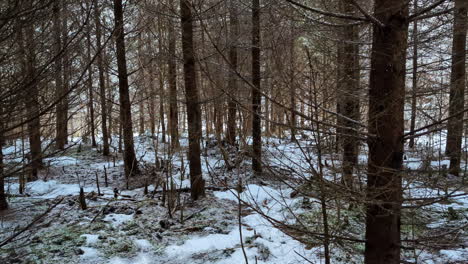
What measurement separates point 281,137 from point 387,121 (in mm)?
2994

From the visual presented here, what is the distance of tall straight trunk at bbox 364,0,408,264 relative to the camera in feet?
6.57

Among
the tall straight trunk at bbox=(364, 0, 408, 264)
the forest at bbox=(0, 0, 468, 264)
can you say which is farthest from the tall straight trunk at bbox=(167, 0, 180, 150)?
the tall straight trunk at bbox=(364, 0, 408, 264)

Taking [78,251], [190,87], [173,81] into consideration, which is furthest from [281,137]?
[173,81]

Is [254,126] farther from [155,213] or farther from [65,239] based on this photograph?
[65,239]

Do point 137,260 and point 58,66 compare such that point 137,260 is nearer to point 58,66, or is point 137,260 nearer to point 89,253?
point 89,253

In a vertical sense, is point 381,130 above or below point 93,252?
above

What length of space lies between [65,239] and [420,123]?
5273mm

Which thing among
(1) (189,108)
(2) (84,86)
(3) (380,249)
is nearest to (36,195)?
(1) (189,108)

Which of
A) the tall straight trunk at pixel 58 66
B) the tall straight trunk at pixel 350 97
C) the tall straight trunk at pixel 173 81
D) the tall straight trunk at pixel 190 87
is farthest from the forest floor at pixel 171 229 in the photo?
the tall straight trunk at pixel 173 81

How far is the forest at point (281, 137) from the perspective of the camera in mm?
2053

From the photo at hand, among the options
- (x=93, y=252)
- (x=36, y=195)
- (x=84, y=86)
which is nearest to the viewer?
(x=84, y=86)

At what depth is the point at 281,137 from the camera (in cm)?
504

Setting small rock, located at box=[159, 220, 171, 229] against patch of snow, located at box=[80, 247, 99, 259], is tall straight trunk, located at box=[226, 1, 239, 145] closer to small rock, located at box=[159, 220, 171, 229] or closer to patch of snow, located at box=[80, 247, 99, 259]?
small rock, located at box=[159, 220, 171, 229]

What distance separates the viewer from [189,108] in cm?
632
